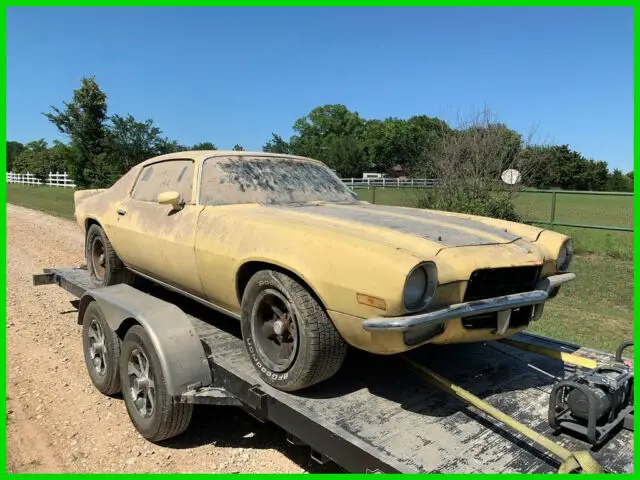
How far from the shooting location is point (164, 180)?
14.5 feet

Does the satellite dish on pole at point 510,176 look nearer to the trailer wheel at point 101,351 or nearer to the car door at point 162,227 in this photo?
the car door at point 162,227

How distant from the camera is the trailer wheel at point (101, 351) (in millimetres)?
3688

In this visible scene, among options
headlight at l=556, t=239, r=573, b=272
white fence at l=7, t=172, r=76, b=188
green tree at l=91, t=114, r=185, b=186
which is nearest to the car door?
headlight at l=556, t=239, r=573, b=272

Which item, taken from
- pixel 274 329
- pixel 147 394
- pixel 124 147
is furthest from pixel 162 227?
pixel 124 147

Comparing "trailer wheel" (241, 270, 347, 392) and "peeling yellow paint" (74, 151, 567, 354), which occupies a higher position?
"peeling yellow paint" (74, 151, 567, 354)

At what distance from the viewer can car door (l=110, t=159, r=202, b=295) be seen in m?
3.71

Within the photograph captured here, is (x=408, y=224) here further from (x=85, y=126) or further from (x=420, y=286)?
(x=85, y=126)

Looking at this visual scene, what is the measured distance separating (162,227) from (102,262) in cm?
161

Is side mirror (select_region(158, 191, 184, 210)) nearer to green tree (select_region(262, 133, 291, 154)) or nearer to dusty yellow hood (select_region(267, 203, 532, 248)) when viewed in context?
dusty yellow hood (select_region(267, 203, 532, 248))

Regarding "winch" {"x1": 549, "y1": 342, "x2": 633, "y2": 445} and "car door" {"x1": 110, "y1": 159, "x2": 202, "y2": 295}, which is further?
"car door" {"x1": 110, "y1": 159, "x2": 202, "y2": 295}

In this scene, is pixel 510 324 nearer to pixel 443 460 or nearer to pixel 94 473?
pixel 443 460

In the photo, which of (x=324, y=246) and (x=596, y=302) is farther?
(x=596, y=302)

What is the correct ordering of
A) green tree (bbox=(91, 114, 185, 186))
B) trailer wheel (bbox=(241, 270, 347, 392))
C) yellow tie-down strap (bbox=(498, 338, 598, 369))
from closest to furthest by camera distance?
trailer wheel (bbox=(241, 270, 347, 392)) → yellow tie-down strap (bbox=(498, 338, 598, 369)) → green tree (bbox=(91, 114, 185, 186))

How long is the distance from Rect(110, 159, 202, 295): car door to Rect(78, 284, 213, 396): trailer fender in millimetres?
358
